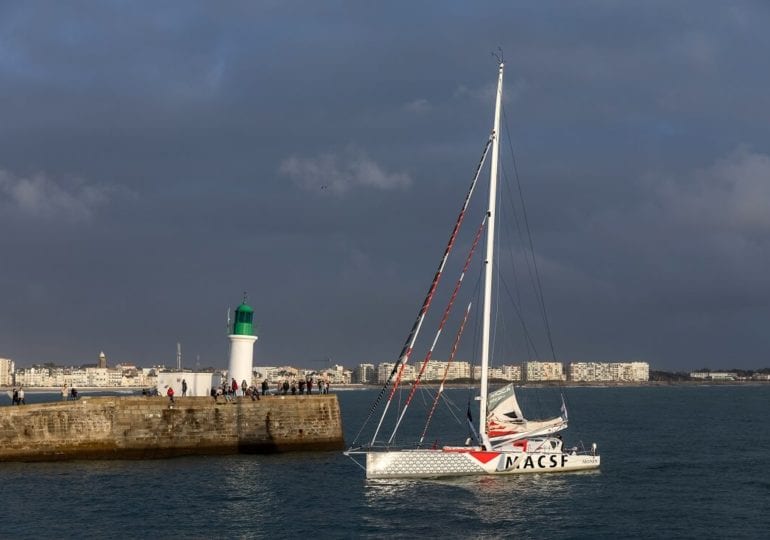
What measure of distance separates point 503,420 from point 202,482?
12.7 metres

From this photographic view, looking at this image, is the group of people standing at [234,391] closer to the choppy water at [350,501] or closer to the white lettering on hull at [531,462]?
the choppy water at [350,501]

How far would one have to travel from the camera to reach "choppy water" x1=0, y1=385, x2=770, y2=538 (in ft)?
95.4

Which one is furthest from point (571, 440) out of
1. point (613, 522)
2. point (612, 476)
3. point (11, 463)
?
point (11, 463)

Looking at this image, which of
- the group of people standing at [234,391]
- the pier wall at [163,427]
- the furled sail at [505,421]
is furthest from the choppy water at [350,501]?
the group of people standing at [234,391]

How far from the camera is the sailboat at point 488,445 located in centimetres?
3631

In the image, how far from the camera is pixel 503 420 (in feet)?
127

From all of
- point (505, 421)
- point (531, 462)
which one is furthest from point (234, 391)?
point (531, 462)

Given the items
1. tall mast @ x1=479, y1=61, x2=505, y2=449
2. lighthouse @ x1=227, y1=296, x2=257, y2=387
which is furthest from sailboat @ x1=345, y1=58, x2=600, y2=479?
lighthouse @ x1=227, y1=296, x2=257, y2=387

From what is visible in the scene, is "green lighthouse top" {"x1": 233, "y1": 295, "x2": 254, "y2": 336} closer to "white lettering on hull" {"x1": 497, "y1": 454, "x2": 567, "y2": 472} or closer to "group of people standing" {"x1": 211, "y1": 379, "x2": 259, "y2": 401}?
"group of people standing" {"x1": 211, "y1": 379, "x2": 259, "y2": 401}

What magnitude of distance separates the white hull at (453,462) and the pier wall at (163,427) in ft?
29.8

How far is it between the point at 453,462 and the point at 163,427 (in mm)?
13908

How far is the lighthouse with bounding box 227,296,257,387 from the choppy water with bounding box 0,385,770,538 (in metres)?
6.21

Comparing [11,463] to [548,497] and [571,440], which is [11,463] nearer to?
[548,497]

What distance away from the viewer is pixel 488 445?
37.9 meters
